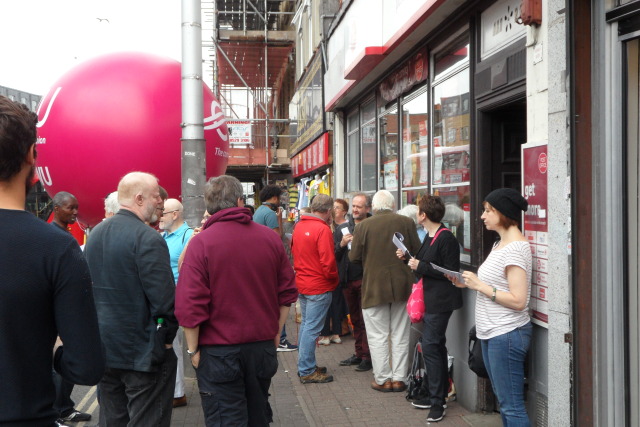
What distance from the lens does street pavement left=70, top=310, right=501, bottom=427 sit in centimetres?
554

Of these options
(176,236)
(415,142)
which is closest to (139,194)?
(176,236)

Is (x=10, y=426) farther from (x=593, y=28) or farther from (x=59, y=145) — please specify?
(x=59, y=145)

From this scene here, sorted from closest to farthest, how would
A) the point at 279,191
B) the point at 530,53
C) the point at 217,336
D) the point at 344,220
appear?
the point at 217,336, the point at 530,53, the point at 279,191, the point at 344,220

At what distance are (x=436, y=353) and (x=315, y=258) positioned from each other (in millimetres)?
1771

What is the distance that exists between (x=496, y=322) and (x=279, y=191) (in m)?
4.53

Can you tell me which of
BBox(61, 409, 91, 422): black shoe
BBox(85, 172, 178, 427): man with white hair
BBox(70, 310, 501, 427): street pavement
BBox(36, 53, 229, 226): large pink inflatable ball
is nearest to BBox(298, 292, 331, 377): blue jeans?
BBox(70, 310, 501, 427): street pavement

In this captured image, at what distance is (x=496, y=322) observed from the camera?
4.18m

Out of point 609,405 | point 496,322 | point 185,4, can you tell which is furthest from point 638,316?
point 185,4

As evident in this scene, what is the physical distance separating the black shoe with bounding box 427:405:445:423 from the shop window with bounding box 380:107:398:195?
4.10m

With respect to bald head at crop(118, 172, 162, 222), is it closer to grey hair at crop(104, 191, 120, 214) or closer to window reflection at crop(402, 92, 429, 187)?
grey hair at crop(104, 191, 120, 214)

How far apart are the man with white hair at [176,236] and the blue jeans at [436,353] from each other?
224cm

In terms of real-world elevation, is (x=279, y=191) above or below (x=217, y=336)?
above

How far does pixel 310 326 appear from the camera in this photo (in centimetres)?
680

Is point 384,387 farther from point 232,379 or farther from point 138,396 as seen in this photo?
point 138,396
